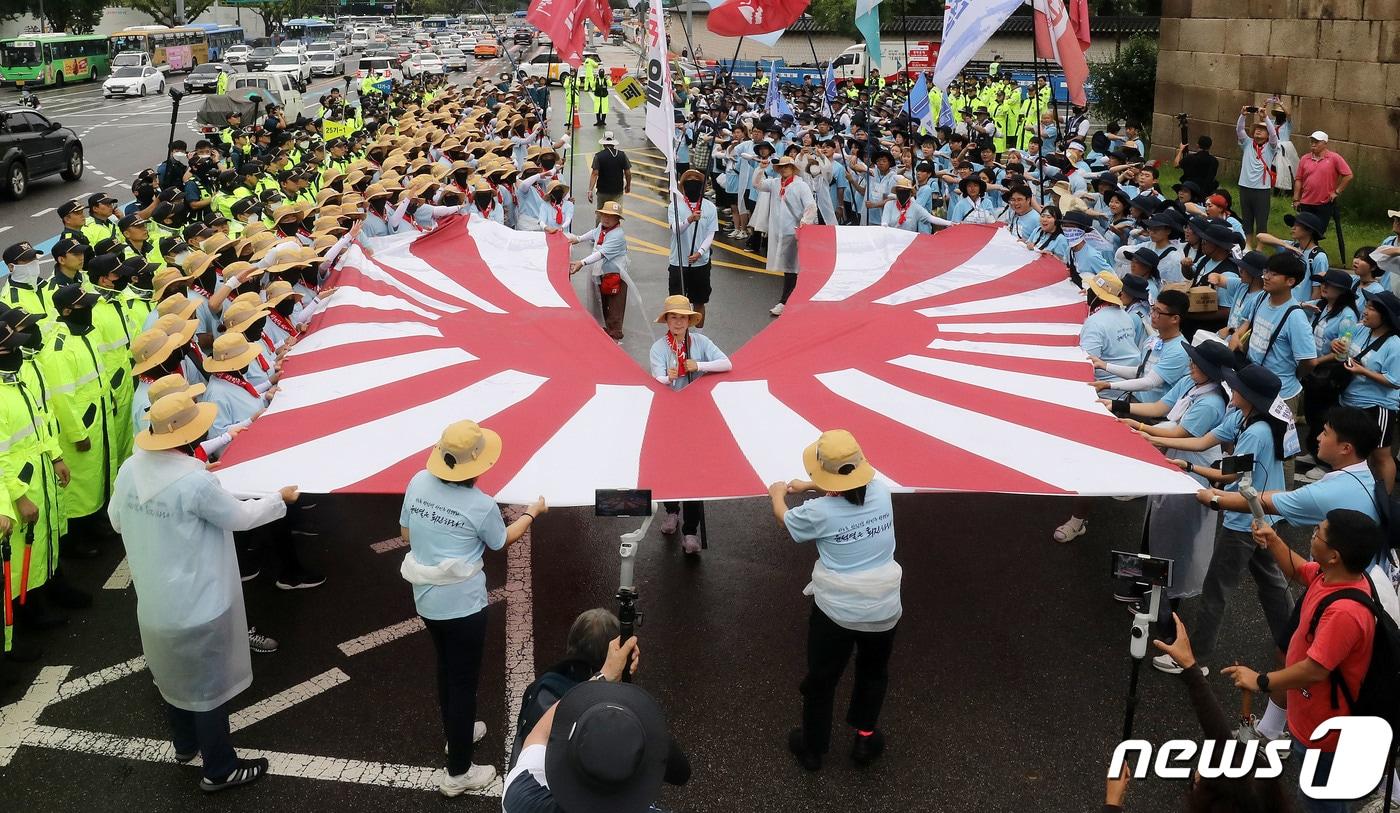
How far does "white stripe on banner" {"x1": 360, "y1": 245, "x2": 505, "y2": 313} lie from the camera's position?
7492 millimetres

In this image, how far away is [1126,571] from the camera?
4.02m

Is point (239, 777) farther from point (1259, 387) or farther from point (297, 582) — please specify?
point (1259, 387)

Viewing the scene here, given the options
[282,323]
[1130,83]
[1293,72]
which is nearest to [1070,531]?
[282,323]

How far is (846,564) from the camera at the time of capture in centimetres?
428

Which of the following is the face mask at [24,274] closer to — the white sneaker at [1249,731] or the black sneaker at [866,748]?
the black sneaker at [866,748]

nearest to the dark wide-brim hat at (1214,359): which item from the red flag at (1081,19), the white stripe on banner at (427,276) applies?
the white stripe on banner at (427,276)

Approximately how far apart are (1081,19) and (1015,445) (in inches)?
330

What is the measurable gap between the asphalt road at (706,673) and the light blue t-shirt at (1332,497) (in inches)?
48.9

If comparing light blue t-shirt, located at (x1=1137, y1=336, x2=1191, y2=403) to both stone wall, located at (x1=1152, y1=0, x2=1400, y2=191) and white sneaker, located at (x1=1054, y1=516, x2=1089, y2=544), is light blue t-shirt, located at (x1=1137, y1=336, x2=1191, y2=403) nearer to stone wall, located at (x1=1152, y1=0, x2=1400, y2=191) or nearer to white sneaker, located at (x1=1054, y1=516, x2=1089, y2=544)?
white sneaker, located at (x1=1054, y1=516, x2=1089, y2=544)

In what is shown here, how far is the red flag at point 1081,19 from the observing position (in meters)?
11.7

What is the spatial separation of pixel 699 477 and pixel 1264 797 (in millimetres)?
2886

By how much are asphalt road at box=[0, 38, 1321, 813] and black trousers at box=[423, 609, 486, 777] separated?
0.24 metres

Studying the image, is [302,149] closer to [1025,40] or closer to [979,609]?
[979,609]

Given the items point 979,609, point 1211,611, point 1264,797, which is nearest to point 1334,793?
point 1264,797
